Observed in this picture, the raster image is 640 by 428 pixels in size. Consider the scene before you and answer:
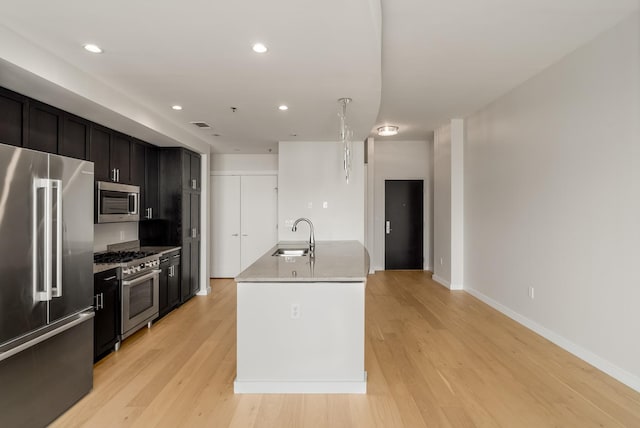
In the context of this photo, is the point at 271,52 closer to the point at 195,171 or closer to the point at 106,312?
the point at 106,312

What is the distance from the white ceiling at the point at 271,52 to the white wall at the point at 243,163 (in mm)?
2535

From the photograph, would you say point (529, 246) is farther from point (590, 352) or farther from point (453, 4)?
point (453, 4)

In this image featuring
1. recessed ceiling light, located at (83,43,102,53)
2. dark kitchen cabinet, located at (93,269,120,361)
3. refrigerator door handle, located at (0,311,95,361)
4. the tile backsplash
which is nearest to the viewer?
refrigerator door handle, located at (0,311,95,361)

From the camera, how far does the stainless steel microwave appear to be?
3.60m

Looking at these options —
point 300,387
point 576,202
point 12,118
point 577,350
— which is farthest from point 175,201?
point 577,350

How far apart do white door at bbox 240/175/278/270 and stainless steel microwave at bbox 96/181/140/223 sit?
2545mm

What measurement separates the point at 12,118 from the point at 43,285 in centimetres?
142

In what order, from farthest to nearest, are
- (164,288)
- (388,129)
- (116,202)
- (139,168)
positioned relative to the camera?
(388,129) < (139,168) < (164,288) < (116,202)

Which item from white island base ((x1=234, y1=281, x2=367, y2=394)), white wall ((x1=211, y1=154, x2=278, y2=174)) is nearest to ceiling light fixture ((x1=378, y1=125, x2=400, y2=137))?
white wall ((x1=211, y1=154, x2=278, y2=174))

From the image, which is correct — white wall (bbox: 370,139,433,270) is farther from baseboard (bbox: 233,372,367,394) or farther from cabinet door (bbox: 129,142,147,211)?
baseboard (bbox: 233,372,367,394)

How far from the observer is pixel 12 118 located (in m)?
2.55

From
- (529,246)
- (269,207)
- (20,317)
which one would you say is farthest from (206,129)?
(529,246)

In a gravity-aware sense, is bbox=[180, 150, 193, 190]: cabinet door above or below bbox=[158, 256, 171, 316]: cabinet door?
above

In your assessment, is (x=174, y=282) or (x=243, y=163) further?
(x=243, y=163)
